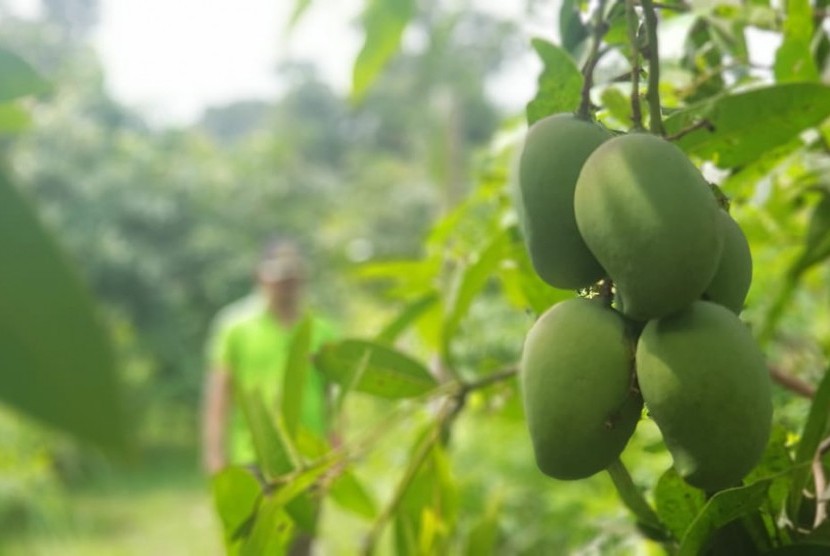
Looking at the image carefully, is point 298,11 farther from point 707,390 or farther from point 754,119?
point 707,390

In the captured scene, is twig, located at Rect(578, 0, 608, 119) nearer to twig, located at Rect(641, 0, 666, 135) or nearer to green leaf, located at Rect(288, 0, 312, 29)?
twig, located at Rect(641, 0, 666, 135)

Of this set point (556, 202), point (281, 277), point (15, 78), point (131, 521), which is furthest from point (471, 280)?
point (131, 521)

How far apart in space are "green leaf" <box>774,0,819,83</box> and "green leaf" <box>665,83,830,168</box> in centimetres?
8

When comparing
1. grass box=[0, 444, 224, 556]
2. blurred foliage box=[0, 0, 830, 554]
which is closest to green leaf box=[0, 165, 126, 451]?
blurred foliage box=[0, 0, 830, 554]

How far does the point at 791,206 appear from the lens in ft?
2.63

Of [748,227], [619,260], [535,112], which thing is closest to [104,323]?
[619,260]

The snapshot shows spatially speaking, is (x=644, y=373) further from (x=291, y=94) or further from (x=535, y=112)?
(x=291, y=94)

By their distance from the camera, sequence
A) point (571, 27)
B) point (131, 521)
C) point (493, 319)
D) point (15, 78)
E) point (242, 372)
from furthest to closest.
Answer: point (131, 521), point (242, 372), point (493, 319), point (571, 27), point (15, 78)

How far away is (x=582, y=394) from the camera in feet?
1.00

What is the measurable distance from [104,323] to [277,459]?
1.61ft

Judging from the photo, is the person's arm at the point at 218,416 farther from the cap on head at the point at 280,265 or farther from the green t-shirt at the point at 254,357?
the cap on head at the point at 280,265

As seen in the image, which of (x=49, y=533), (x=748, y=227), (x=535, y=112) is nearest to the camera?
(x=535, y=112)

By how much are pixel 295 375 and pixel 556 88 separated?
313 millimetres

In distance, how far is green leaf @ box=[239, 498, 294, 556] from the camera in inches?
20.6
